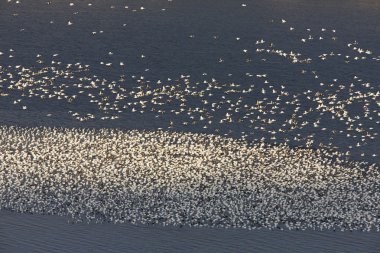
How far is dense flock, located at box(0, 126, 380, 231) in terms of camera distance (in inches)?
2842

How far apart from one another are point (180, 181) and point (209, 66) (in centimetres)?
3638

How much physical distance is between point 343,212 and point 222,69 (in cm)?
4089

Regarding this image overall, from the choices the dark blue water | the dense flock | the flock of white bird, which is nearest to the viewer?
the dense flock

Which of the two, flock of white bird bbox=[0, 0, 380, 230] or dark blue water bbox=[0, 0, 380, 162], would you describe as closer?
flock of white bird bbox=[0, 0, 380, 230]

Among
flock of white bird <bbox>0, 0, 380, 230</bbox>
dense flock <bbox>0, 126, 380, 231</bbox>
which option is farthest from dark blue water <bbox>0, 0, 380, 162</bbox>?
dense flock <bbox>0, 126, 380, 231</bbox>

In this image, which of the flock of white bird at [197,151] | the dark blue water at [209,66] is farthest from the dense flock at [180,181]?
the dark blue water at [209,66]

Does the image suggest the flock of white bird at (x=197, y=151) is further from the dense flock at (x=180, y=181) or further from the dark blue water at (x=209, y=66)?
the dark blue water at (x=209, y=66)

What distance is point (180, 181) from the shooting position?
77.6 m

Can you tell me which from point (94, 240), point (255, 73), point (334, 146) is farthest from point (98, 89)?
point (94, 240)

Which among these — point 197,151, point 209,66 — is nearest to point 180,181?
point 197,151

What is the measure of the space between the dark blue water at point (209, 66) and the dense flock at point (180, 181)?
173 inches

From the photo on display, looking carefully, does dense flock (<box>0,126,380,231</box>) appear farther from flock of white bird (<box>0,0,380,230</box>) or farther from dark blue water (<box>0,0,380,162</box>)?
dark blue water (<box>0,0,380,162</box>)

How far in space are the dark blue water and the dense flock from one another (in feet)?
14.4

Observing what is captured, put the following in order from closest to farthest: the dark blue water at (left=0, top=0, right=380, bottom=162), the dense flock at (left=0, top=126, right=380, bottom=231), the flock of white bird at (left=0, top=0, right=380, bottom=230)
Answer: the dense flock at (left=0, top=126, right=380, bottom=231)
the flock of white bird at (left=0, top=0, right=380, bottom=230)
the dark blue water at (left=0, top=0, right=380, bottom=162)
